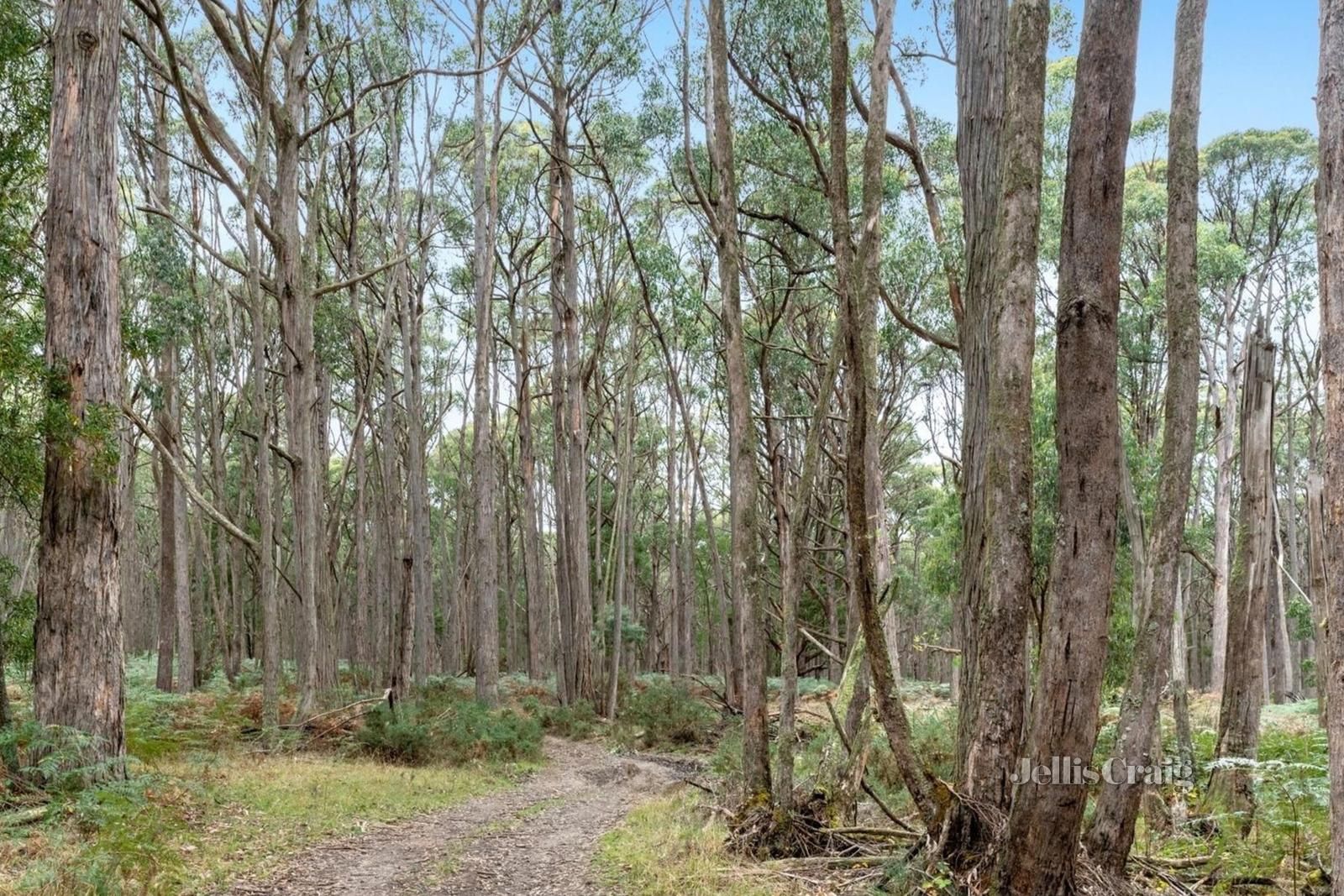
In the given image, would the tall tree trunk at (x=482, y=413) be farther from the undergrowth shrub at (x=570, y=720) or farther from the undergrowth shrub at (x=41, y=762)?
the undergrowth shrub at (x=41, y=762)

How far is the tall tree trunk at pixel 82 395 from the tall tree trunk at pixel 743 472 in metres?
4.87

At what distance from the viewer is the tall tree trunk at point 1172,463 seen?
4465 millimetres

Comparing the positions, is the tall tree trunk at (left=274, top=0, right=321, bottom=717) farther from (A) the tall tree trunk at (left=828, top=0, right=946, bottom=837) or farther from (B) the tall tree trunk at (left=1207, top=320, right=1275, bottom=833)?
(B) the tall tree trunk at (left=1207, top=320, right=1275, bottom=833)

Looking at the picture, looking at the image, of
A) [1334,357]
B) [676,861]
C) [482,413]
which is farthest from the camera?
[482,413]

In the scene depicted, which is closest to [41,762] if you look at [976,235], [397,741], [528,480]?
[397,741]

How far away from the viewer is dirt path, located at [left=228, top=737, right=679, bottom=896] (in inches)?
223

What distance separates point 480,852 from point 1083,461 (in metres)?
5.42

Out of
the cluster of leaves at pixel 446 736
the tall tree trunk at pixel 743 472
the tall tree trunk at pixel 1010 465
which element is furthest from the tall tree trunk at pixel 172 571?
the tall tree trunk at pixel 1010 465

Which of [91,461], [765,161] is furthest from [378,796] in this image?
[765,161]

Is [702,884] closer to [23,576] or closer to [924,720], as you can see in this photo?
[924,720]

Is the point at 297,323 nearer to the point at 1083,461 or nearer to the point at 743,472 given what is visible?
the point at 743,472

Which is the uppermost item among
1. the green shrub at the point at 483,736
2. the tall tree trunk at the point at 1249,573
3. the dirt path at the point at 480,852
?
the tall tree trunk at the point at 1249,573

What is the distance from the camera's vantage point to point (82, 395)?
7.09 m

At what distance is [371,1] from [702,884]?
52.9ft
